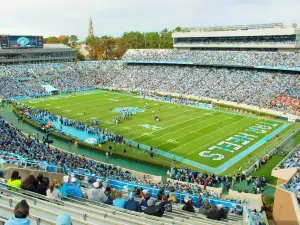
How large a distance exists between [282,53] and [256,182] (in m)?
37.8

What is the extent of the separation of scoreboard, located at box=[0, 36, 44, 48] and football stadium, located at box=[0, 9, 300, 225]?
0.21 m

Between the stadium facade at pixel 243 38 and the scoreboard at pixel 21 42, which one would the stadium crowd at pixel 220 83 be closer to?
the stadium facade at pixel 243 38

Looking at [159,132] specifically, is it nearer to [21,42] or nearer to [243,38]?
[243,38]

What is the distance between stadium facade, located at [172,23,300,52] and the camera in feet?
170

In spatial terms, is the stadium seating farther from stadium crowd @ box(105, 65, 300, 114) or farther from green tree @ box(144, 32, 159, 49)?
green tree @ box(144, 32, 159, 49)

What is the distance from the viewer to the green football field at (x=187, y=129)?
82.8 ft

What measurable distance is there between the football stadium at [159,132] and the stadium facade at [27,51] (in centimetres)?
23

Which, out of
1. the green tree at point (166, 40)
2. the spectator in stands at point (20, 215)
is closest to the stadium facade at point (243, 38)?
the green tree at point (166, 40)

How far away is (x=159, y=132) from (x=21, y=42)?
47.3m

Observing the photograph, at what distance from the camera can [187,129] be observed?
3247 cm

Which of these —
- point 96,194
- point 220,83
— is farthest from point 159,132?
point 96,194

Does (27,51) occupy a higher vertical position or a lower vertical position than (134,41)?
lower

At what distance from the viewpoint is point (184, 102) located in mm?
45375

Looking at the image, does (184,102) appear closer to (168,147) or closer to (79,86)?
(168,147)
